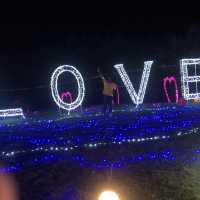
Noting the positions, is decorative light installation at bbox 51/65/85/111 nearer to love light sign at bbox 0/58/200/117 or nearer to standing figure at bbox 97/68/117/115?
love light sign at bbox 0/58/200/117

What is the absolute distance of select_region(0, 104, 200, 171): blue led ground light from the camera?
976cm

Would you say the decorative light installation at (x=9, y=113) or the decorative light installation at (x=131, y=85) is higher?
the decorative light installation at (x=131, y=85)

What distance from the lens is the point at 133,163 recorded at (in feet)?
31.3

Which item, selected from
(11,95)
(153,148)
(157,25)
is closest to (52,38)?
(11,95)

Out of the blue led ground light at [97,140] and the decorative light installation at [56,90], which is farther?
the decorative light installation at [56,90]

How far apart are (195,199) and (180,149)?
298 centimetres

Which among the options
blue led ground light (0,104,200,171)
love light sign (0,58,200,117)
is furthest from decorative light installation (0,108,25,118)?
blue led ground light (0,104,200,171)

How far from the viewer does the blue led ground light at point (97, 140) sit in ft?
32.0

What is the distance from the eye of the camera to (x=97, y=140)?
1134 centimetres

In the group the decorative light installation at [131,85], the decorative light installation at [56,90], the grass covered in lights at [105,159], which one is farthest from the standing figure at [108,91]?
the grass covered in lights at [105,159]

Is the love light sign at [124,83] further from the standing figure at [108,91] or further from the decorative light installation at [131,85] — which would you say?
the standing figure at [108,91]

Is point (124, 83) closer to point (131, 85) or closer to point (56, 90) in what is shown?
point (131, 85)

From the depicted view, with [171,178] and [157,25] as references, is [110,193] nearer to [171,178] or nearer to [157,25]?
[171,178]

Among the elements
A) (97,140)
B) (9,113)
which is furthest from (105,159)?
(9,113)
